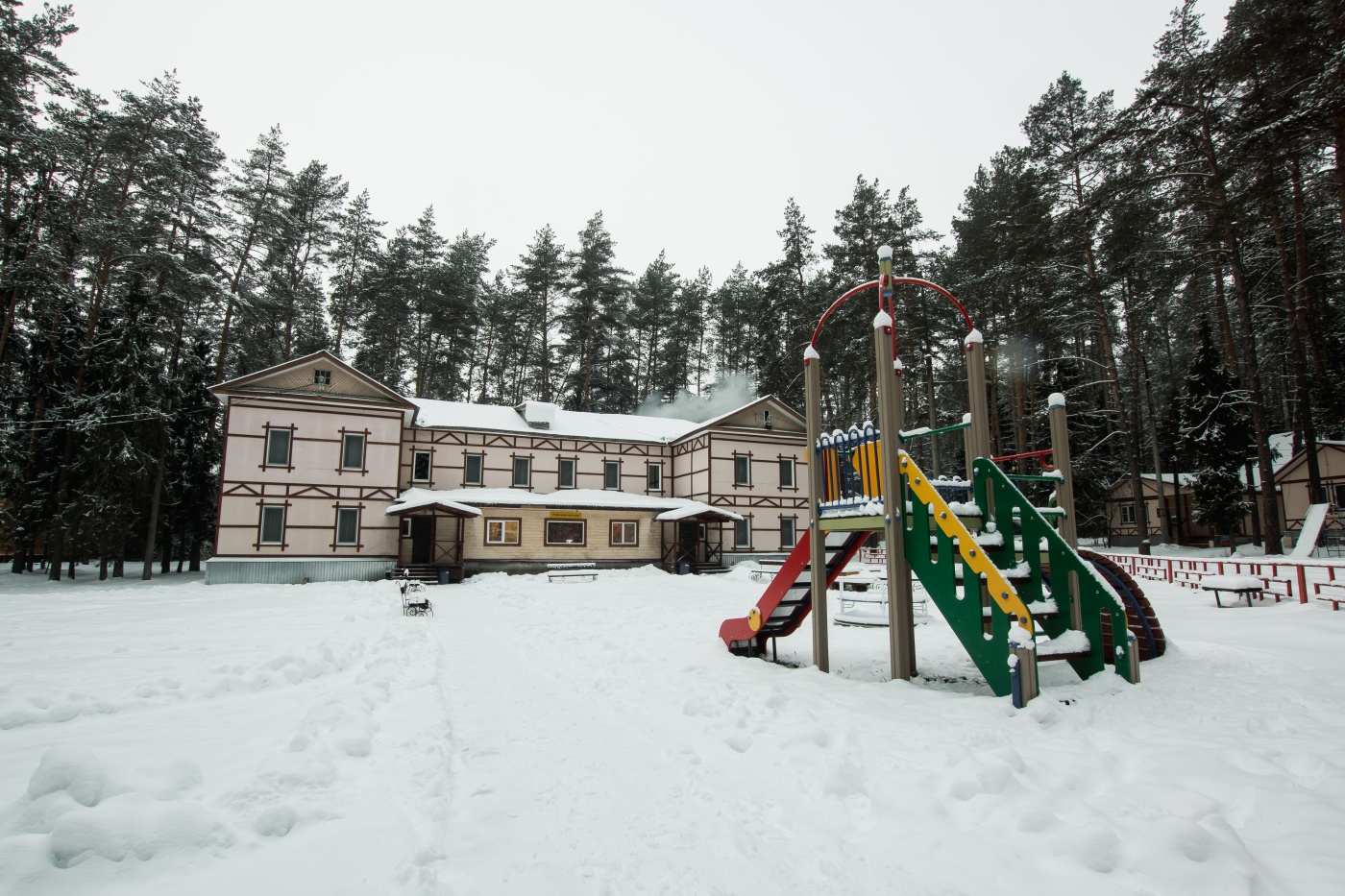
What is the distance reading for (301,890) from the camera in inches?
97.6

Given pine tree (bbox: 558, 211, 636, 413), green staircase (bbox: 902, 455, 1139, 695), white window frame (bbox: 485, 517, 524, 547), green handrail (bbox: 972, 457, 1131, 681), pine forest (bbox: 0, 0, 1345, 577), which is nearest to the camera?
green staircase (bbox: 902, 455, 1139, 695)

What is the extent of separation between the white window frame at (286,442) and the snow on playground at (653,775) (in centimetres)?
1643

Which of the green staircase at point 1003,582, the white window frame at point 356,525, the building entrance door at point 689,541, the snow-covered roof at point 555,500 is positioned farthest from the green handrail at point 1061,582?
the white window frame at point 356,525

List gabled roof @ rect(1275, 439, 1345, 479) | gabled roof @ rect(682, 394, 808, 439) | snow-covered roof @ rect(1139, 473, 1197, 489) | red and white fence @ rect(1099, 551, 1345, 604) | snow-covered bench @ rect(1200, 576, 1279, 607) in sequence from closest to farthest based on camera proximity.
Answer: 1. snow-covered bench @ rect(1200, 576, 1279, 607)
2. red and white fence @ rect(1099, 551, 1345, 604)
3. gabled roof @ rect(1275, 439, 1345, 479)
4. gabled roof @ rect(682, 394, 808, 439)
5. snow-covered roof @ rect(1139, 473, 1197, 489)

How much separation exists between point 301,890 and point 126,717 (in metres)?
3.38

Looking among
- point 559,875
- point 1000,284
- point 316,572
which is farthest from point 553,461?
point 559,875

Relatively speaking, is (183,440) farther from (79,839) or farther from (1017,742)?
(1017,742)

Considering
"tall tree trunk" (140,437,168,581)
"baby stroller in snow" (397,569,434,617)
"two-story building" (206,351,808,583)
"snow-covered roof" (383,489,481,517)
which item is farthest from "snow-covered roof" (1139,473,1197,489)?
"tall tree trunk" (140,437,168,581)

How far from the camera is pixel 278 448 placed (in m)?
22.6

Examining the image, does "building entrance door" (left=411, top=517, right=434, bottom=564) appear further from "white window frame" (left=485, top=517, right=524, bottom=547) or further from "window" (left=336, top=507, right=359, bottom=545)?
"white window frame" (left=485, top=517, right=524, bottom=547)

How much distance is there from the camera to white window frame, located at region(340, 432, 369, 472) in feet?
76.3

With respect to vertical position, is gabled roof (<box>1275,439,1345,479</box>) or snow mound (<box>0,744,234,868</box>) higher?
gabled roof (<box>1275,439,1345,479</box>)

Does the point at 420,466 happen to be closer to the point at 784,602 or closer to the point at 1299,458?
the point at 784,602

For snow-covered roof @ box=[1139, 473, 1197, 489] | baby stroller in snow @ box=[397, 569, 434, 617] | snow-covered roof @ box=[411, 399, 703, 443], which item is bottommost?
baby stroller in snow @ box=[397, 569, 434, 617]
